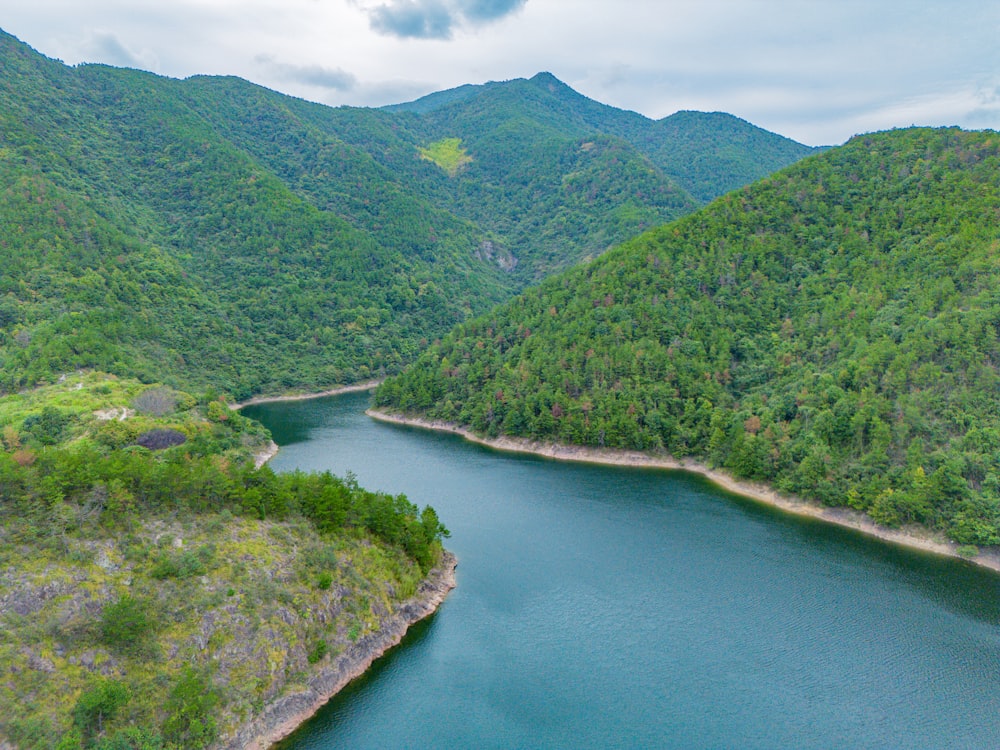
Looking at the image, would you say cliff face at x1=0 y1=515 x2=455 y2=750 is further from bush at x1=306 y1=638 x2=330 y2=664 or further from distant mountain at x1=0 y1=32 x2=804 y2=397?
distant mountain at x1=0 y1=32 x2=804 y2=397

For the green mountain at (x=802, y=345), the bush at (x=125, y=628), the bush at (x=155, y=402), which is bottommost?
the bush at (x=125, y=628)

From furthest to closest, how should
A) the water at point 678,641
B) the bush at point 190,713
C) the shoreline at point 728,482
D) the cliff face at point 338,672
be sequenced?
the shoreline at point 728,482
the water at point 678,641
the cliff face at point 338,672
the bush at point 190,713

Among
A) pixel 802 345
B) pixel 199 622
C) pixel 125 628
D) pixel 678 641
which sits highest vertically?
pixel 802 345

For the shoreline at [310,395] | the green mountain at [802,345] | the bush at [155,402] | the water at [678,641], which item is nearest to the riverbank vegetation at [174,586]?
the water at [678,641]

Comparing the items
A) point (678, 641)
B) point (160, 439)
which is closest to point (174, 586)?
point (678, 641)

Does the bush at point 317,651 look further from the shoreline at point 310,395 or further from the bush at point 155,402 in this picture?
the shoreline at point 310,395

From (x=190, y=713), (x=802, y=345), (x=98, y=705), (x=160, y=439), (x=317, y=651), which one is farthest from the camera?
(x=802, y=345)

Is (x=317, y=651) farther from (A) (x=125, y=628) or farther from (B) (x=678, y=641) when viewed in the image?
(B) (x=678, y=641)
